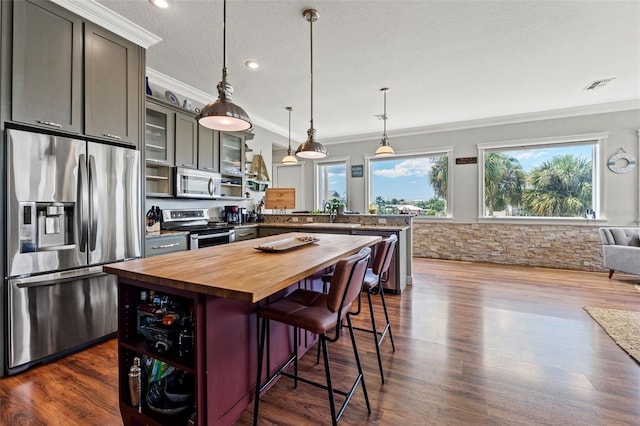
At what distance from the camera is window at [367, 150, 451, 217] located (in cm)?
625

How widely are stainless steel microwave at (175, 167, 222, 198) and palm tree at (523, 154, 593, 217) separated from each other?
569 cm

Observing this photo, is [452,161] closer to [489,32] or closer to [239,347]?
[489,32]

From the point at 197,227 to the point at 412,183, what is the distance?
4.73 m

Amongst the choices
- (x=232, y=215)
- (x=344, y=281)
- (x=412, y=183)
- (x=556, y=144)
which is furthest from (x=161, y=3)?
(x=556, y=144)

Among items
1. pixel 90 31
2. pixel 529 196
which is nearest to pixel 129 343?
pixel 90 31

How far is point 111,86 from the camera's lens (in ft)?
8.33

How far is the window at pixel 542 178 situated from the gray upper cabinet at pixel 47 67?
624cm

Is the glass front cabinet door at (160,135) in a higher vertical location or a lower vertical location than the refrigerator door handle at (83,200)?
higher

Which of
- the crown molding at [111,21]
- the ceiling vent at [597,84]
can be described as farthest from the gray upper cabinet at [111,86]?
the ceiling vent at [597,84]

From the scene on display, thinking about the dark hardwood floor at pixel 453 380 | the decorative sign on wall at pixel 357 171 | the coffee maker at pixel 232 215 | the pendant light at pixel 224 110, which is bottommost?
the dark hardwood floor at pixel 453 380

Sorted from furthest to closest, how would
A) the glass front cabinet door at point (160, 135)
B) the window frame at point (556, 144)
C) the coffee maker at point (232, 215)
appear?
the window frame at point (556, 144) < the coffee maker at point (232, 215) < the glass front cabinet door at point (160, 135)

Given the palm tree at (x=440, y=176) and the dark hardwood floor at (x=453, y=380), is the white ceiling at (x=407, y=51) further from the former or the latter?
the dark hardwood floor at (x=453, y=380)

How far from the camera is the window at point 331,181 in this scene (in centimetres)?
721

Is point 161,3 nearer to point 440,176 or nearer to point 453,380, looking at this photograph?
point 453,380
